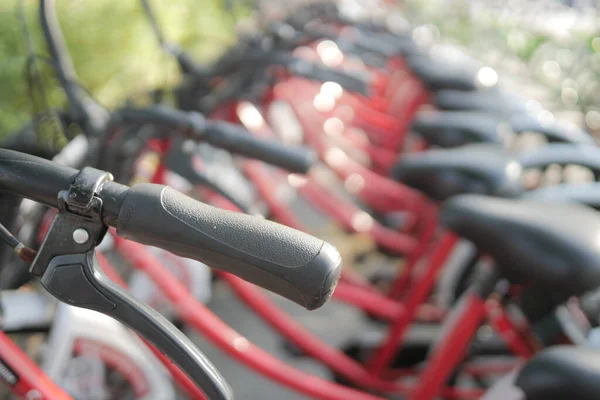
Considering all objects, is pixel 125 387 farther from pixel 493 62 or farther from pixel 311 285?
pixel 493 62

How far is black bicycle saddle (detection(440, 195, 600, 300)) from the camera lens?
42.7 inches

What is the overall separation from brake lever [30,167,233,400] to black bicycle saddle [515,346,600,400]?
57 centimetres

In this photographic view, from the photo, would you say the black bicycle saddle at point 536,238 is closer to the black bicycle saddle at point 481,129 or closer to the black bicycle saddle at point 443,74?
the black bicycle saddle at point 481,129

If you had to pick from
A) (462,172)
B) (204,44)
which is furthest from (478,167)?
(204,44)

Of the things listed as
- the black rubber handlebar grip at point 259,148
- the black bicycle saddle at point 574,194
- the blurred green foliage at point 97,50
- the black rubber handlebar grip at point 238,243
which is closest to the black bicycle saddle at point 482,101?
the black bicycle saddle at point 574,194

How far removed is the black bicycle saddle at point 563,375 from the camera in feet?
2.83

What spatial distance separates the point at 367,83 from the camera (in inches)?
78.5

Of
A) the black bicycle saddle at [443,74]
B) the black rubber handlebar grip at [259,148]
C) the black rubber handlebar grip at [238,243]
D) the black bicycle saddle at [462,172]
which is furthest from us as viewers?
the black bicycle saddle at [443,74]

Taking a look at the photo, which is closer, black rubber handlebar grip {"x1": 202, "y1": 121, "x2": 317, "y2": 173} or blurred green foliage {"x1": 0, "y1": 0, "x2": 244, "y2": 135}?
black rubber handlebar grip {"x1": 202, "y1": 121, "x2": 317, "y2": 173}

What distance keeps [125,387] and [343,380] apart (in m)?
0.73

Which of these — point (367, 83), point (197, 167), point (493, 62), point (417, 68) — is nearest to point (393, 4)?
point (493, 62)

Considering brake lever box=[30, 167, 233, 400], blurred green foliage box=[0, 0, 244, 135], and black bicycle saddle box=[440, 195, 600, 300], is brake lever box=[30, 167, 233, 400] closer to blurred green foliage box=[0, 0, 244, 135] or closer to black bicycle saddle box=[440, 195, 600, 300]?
black bicycle saddle box=[440, 195, 600, 300]

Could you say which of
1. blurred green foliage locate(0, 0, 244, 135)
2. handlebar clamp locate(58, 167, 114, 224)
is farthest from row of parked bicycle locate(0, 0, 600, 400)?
blurred green foliage locate(0, 0, 244, 135)

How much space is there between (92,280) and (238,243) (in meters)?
0.16
